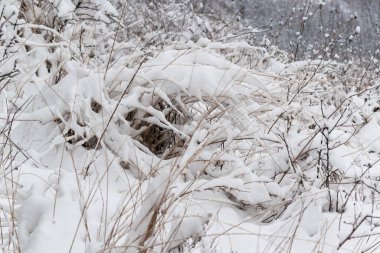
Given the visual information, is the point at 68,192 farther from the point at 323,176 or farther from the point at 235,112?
the point at 323,176

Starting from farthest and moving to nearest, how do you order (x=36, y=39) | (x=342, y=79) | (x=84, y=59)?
(x=342, y=79) < (x=36, y=39) < (x=84, y=59)

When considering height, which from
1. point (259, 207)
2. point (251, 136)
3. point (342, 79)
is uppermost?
point (251, 136)

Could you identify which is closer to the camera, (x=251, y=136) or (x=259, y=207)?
(x=259, y=207)

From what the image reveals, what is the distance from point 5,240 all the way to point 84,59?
1.37 m

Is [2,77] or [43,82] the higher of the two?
[2,77]

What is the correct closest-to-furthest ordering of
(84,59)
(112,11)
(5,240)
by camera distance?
(5,240) < (84,59) < (112,11)

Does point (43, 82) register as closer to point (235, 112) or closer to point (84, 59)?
point (84, 59)

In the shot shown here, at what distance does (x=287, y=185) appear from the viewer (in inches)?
84.7

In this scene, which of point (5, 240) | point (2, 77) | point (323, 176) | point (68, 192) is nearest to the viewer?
point (5, 240)

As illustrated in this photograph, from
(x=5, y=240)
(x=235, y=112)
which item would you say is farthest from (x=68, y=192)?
(x=235, y=112)

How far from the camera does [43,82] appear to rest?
2.46m

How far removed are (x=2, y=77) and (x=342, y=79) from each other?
12.5ft

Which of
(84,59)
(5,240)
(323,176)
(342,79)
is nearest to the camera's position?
(5,240)

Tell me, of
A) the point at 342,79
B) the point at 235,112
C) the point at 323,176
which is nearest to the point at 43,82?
the point at 235,112
